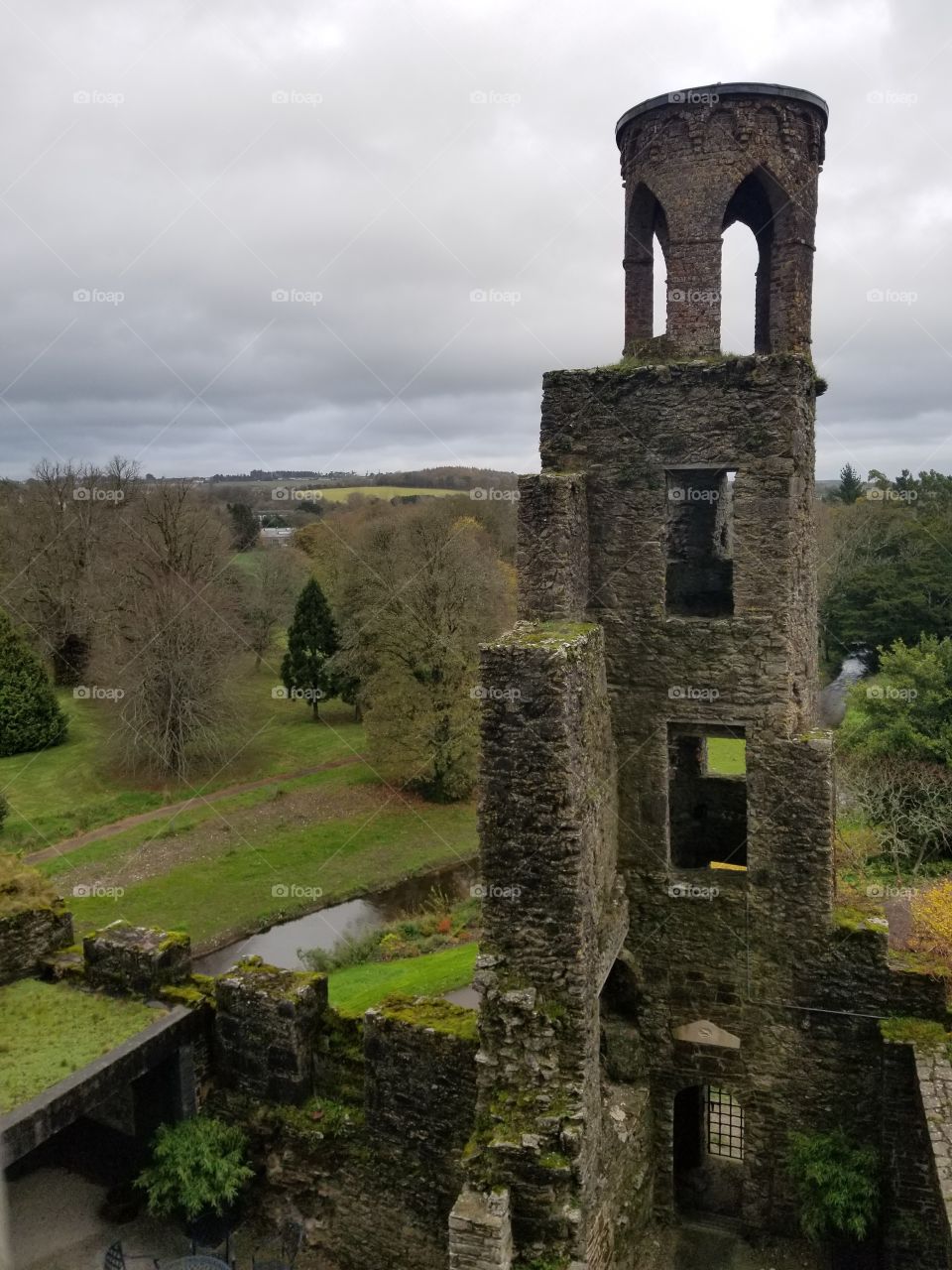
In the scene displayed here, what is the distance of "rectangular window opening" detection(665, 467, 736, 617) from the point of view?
11.5m

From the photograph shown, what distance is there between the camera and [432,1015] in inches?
370

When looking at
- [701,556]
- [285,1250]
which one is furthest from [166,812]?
[701,556]

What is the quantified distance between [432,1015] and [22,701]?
27872 mm

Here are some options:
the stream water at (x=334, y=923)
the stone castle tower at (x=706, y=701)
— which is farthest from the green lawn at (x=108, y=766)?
the stone castle tower at (x=706, y=701)

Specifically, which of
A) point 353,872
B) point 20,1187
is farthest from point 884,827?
point 20,1187

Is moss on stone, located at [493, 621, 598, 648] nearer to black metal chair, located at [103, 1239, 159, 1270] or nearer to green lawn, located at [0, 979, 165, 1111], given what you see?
green lawn, located at [0, 979, 165, 1111]

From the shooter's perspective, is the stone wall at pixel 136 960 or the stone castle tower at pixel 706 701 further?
the stone wall at pixel 136 960

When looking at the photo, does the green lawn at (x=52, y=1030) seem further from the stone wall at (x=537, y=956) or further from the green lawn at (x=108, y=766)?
the green lawn at (x=108, y=766)

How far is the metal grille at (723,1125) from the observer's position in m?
11.5

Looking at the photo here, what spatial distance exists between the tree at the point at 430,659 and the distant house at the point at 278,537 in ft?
70.7

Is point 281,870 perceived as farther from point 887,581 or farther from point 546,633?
point 887,581

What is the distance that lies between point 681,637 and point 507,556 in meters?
36.4

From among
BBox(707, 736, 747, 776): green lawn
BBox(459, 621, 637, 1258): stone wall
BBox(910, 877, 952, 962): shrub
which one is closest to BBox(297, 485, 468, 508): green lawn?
BBox(707, 736, 747, 776): green lawn

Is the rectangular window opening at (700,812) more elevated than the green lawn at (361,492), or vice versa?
the green lawn at (361,492)
